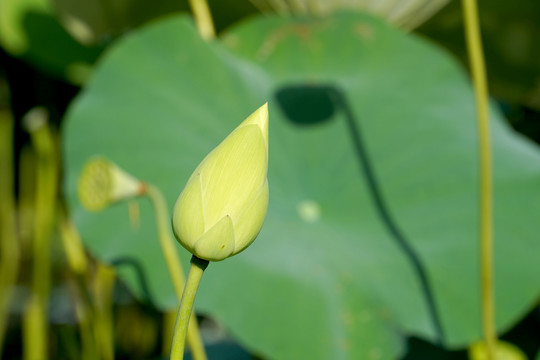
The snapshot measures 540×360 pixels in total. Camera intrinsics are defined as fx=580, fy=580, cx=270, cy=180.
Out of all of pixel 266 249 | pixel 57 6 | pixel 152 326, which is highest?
pixel 57 6

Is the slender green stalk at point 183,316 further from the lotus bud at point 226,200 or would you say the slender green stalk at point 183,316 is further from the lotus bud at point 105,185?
the lotus bud at point 105,185

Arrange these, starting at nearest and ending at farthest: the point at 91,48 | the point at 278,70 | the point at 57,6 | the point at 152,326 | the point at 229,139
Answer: the point at 229,139
the point at 278,70
the point at 57,6
the point at 91,48
the point at 152,326

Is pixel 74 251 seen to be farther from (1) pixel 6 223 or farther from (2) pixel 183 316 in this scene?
(2) pixel 183 316

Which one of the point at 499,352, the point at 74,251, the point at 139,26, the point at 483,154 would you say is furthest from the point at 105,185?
the point at 139,26

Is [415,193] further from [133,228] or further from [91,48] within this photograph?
[91,48]

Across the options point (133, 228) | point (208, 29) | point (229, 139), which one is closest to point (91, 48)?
point (208, 29)

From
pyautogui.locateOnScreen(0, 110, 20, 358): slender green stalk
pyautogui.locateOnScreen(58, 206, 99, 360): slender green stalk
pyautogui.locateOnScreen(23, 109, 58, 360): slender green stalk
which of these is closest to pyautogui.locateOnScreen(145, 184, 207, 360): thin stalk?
pyautogui.locateOnScreen(58, 206, 99, 360): slender green stalk

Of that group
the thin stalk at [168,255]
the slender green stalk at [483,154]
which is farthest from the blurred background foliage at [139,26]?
the thin stalk at [168,255]
